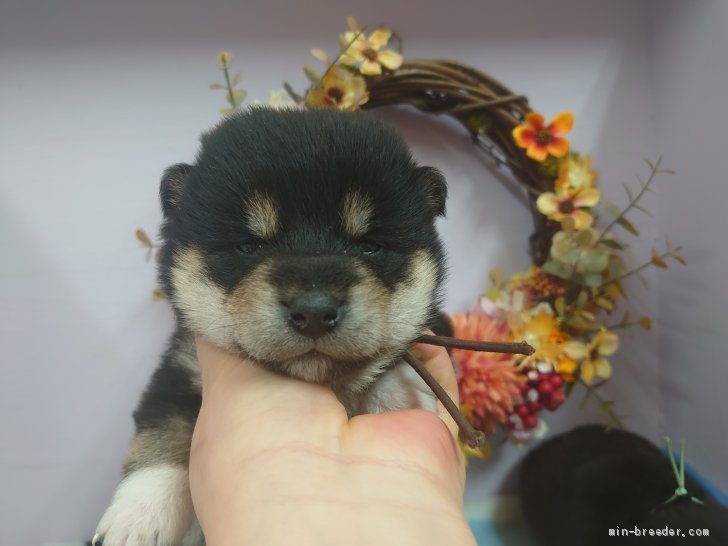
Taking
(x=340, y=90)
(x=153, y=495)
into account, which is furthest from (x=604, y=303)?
(x=153, y=495)

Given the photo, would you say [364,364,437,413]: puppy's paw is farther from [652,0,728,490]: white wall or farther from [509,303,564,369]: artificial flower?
[652,0,728,490]: white wall

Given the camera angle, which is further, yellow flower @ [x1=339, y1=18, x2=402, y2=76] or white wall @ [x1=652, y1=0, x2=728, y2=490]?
white wall @ [x1=652, y1=0, x2=728, y2=490]

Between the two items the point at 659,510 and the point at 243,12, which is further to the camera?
the point at 243,12

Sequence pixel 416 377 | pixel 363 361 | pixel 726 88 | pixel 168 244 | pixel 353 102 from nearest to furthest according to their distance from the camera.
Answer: pixel 363 361 < pixel 168 244 < pixel 416 377 < pixel 353 102 < pixel 726 88

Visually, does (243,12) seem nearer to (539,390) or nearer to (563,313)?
(563,313)

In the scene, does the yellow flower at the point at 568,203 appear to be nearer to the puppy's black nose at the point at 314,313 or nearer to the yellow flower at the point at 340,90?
the yellow flower at the point at 340,90

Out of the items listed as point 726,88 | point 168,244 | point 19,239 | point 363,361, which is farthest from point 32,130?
point 726,88

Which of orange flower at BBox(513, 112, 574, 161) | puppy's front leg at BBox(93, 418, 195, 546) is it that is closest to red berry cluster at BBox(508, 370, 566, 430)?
orange flower at BBox(513, 112, 574, 161)

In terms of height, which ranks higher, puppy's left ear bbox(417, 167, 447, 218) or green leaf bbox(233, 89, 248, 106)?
green leaf bbox(233, 89, 248, 106)
